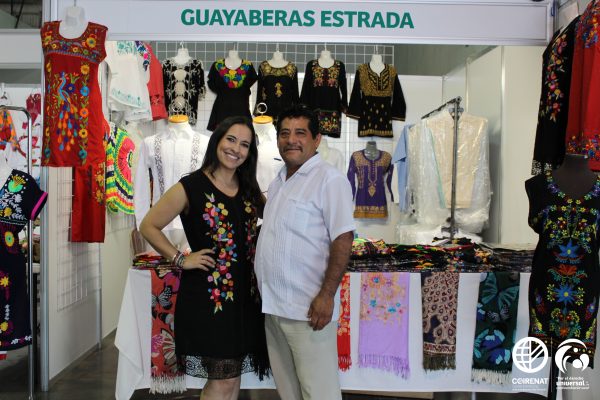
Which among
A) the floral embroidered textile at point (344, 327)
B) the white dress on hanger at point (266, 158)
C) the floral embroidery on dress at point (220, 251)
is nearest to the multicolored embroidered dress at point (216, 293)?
the floral embroidery on dress at point (220, 251)

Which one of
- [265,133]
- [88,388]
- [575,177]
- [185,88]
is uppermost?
[185,88]

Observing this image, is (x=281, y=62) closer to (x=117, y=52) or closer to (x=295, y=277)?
(x=117, y=52)

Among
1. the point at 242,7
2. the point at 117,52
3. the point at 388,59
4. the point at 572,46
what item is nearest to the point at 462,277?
the point at 572,46

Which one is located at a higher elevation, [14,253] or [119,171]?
[119,171]

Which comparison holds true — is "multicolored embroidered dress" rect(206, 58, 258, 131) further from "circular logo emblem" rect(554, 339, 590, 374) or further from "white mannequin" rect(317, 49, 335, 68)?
"circular logo emblem" rect(554, 339, 590, 374)

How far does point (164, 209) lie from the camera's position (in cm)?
221

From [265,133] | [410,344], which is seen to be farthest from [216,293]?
[265,133]

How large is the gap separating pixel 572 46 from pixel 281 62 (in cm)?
216

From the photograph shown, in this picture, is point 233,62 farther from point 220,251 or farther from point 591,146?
point 591,146

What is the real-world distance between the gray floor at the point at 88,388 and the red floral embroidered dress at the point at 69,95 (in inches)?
55.2

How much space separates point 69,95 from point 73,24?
40cm

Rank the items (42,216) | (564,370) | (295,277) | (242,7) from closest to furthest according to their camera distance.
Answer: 1. (295,277)
2. (564,370)
3. (242,7)
4. (42,216)

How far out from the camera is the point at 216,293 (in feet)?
7.18

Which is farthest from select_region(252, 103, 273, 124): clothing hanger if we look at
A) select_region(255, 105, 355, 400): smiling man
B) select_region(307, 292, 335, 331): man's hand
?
select_region(307, 292, 335, 331): man's hand
